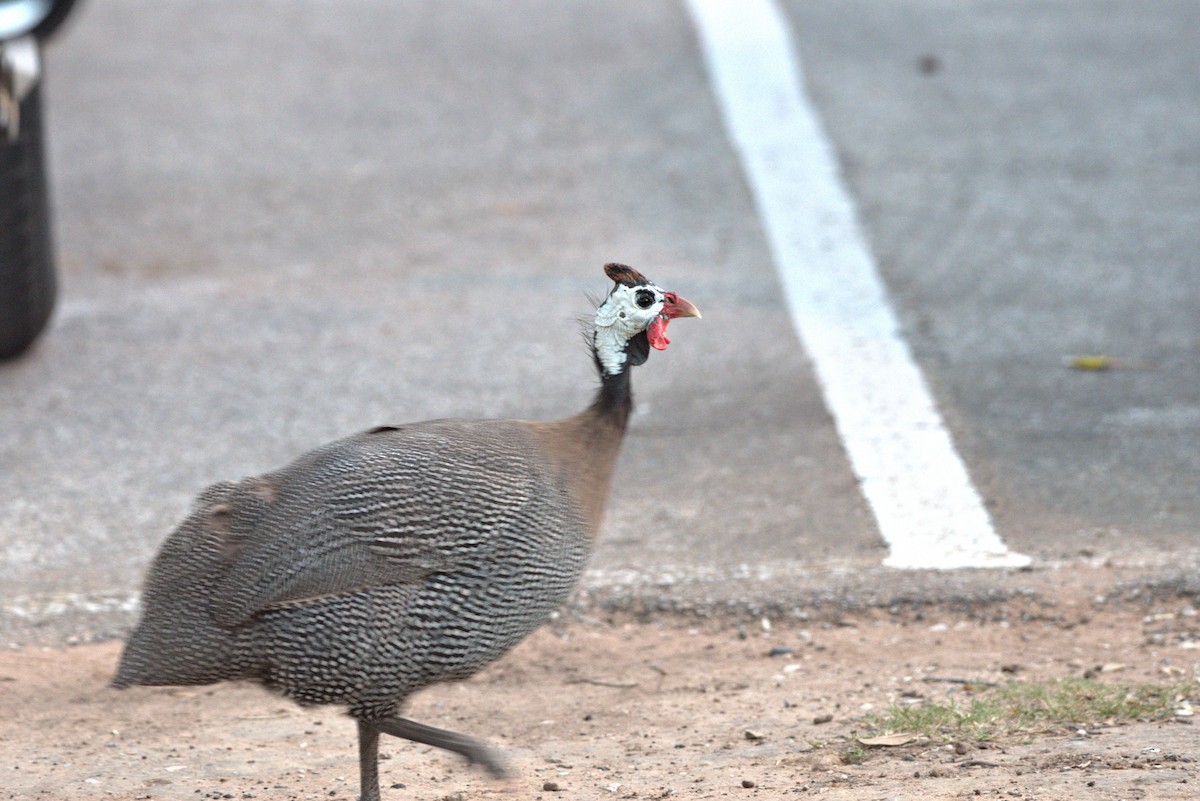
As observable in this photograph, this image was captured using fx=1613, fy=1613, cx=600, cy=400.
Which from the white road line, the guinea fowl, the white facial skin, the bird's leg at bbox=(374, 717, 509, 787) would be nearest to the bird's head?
the white facial skin

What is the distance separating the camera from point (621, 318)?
3947 millimetres

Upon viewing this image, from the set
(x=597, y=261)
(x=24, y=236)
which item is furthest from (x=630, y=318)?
(x=597, y=261)

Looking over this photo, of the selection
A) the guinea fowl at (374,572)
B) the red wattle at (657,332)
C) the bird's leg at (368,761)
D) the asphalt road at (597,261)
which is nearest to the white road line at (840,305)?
the asphalt road at (597,261)

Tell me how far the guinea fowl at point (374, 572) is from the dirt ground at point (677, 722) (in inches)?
15.9

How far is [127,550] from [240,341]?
182cm

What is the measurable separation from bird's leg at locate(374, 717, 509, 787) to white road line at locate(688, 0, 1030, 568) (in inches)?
73.9

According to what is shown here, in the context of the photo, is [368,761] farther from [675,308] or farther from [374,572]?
[675,308]

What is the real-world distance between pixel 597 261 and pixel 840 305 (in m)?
1.24

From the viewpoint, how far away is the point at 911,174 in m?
8.44

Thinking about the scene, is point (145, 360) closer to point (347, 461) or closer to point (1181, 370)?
point (347, 461)

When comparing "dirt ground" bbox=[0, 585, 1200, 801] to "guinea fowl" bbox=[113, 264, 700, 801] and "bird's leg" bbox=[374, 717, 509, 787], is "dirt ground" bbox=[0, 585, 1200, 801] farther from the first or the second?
"guinea fowl" bbox=[113, 264, 700, 801]

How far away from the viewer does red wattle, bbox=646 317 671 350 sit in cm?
396

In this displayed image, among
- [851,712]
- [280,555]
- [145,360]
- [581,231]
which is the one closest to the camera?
[280,555]

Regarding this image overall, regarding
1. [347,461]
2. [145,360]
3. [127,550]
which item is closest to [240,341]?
[145,360]
